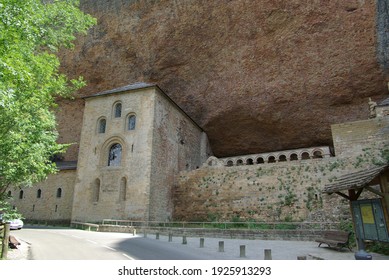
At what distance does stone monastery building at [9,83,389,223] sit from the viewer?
1788cm

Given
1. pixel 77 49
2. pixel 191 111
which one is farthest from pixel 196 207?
pixel 77 49

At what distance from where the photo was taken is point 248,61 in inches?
958

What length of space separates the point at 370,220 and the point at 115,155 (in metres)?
17.2

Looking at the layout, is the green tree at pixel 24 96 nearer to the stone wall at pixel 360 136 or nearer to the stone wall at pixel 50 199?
the stone wall at pixel 50 199

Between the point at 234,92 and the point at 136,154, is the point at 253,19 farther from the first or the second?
the point at 136,154

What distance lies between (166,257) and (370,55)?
20672 millimetres

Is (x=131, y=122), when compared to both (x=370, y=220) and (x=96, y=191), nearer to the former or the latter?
(x=96, y=191)

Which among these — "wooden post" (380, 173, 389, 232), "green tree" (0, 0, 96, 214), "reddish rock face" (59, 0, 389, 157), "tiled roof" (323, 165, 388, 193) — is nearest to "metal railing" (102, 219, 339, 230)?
"tiled roof" (323, 165, 388, 193)

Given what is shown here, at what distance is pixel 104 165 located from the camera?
2167 centimetres

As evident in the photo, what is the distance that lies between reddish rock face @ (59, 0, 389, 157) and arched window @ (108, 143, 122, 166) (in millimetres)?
8532

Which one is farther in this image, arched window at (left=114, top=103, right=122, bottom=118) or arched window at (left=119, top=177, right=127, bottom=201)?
arched window at (left=114, top=103, right=122, bottom=118)

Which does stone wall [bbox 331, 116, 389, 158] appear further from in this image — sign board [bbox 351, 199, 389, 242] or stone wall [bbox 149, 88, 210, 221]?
stone wall [bbox 149, 88, 210, 221]

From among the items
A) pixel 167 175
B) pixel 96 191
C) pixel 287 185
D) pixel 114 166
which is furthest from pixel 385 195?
pixel 96 191

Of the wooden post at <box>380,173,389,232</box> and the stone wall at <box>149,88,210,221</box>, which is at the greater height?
the stone wall at <box>149,88,210,221</box>
